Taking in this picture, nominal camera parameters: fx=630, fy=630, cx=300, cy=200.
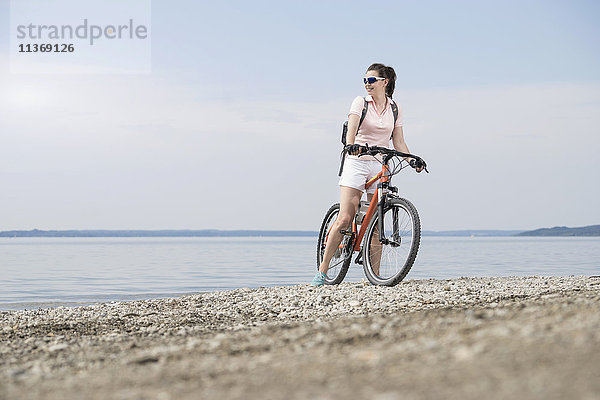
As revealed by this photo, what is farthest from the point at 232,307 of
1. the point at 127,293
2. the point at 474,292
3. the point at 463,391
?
the point at 127,293

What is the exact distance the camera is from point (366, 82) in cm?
757

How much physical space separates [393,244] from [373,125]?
4.85ft

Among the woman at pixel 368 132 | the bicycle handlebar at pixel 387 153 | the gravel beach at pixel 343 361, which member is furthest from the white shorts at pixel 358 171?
the gravel beach at pixel 343 361

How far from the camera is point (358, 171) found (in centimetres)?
759

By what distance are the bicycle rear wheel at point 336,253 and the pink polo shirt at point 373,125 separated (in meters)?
1.15

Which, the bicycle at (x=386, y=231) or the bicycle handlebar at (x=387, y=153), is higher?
the bicycle handlebar at (x=387, y=153)

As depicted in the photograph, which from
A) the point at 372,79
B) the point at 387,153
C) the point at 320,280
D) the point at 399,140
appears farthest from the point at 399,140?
the point at 320,280

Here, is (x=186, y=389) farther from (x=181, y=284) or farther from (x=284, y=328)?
(x=181, y=284)

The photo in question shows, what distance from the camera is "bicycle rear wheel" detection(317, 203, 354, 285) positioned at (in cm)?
802

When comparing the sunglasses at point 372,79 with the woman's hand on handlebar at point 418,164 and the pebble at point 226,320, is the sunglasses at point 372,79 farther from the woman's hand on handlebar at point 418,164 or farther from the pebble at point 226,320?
the pebble at point 226,320

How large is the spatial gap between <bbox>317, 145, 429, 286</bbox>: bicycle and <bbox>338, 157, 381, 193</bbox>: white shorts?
93mm

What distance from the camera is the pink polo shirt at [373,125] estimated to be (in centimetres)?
753

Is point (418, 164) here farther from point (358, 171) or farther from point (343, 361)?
point (343, 361)

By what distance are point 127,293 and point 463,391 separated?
10584 mm
